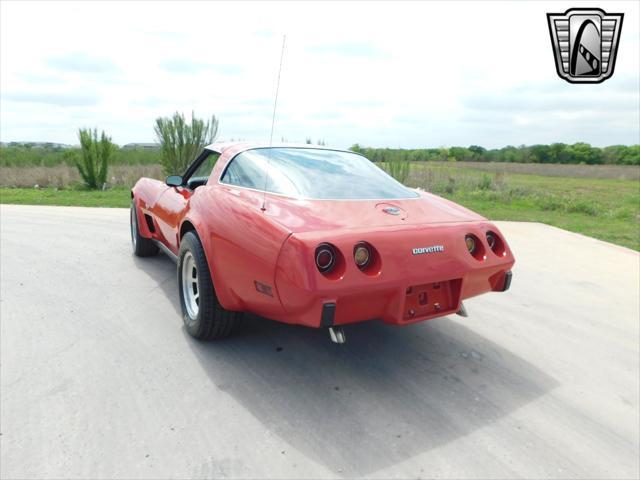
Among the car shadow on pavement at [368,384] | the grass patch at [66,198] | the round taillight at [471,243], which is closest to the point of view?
the car shadow on pavement at [368,384]

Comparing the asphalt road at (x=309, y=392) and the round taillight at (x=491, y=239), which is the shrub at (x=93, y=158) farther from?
the round taillight at (x=491, y=239)

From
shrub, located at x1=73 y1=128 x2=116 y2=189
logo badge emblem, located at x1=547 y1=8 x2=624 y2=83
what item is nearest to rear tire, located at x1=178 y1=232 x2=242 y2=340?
logo badge emblem, located at x1=547 y1=8 x2=624 y2=83

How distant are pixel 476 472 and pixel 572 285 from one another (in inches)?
140

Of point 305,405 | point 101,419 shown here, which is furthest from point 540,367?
point 101,419

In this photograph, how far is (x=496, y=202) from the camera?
13062mm

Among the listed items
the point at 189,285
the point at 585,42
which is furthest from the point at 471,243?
the point at 585,42

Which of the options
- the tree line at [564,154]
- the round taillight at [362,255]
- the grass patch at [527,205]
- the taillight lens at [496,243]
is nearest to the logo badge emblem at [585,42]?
the grass patch at [527,205]

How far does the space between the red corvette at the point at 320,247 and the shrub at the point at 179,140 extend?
431 inches

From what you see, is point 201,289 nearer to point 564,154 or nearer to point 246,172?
point 246,172

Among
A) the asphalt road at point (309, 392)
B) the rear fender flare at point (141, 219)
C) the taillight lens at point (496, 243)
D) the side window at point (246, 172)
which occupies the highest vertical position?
the side window at point (246, 172)

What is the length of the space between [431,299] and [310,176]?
1135 mm

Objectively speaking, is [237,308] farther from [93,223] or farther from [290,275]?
[93,223]

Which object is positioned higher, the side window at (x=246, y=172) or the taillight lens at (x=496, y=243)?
the side window at (x=246, y=172)

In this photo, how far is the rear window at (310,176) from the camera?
2.88 metres
